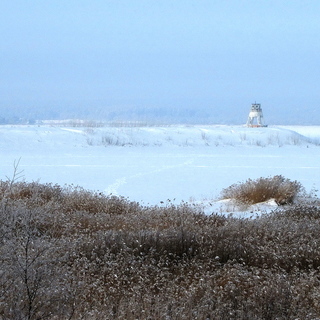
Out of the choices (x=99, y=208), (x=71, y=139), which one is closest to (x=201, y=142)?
(x=71, y=139)

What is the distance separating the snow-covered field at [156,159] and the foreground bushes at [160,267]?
503 centimetres

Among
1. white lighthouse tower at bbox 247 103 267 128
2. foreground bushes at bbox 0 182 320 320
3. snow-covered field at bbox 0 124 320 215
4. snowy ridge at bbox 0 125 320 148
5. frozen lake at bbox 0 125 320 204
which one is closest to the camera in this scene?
foreground bushes at bbox 0 182 320 320

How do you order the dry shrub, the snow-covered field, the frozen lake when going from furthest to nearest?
the frozen lake, the snow-covered field, the dry shrub

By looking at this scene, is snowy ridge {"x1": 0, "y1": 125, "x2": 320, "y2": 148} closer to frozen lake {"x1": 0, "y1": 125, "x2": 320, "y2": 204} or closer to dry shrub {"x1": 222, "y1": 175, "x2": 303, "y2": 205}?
frozen lake {"x1": 0, "y1": 125, "x2": 320, "y2": 204}

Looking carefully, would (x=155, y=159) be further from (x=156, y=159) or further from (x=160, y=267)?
(x=160, y=267)

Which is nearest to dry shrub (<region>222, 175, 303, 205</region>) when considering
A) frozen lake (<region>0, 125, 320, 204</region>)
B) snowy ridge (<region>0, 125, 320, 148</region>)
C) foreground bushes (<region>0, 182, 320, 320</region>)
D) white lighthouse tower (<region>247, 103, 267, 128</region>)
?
frozen lake (<region>0, 125, 320, 204</region>)

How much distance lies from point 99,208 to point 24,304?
6.35m

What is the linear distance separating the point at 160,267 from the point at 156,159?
69.5ft

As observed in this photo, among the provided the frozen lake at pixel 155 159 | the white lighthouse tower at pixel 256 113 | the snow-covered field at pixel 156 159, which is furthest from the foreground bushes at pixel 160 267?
the white lighthouse tower at pixel 256 113

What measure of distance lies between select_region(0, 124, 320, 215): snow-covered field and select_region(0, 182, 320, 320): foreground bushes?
503 centimetres

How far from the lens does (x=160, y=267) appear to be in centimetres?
701

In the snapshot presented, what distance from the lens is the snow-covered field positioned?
17.9 metres

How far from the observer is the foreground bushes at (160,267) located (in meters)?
5.02

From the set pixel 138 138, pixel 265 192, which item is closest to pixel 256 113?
pixel 138 138
